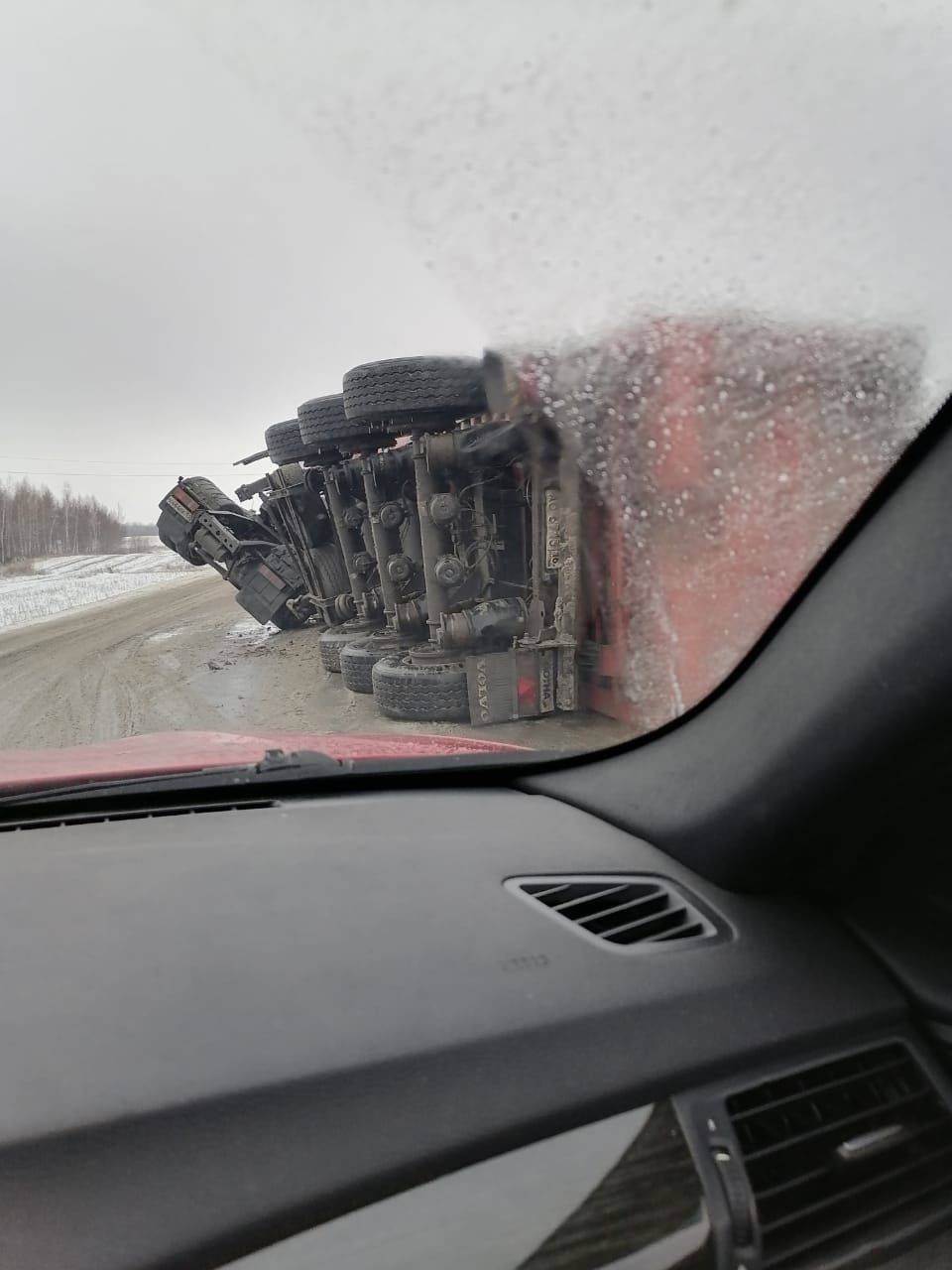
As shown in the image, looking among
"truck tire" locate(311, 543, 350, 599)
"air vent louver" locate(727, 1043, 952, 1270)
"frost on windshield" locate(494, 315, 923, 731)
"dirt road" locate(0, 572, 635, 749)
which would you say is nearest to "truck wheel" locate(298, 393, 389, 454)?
"dirt road" locate(0, 572, 635, 749)

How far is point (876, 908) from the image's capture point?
6.85 feet

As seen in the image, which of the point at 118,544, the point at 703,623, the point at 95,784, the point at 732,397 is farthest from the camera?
the point at 118,544

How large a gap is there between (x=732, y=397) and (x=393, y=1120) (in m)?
2.23

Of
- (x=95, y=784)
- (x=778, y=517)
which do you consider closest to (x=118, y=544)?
(x=95, y=784)

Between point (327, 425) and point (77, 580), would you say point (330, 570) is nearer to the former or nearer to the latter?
point (77, 580)

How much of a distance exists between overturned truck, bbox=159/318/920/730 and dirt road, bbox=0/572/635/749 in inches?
9.8

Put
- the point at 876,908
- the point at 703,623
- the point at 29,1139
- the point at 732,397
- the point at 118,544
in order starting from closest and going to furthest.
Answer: the point at 29,1139
the point at 876,908
the point at 732,397
the point at 703,623
the point at 118,544

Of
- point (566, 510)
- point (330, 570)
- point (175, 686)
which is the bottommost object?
point (175, 686)

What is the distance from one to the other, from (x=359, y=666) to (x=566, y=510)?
2.21m

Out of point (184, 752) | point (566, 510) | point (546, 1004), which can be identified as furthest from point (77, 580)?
point (546, 1004)

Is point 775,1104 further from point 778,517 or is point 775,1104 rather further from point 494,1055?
point 778,517

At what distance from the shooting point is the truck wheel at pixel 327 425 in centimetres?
720

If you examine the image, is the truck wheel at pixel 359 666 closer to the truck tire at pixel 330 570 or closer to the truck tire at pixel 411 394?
the truck tire at pixel 411 394

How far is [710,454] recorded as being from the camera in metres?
3.19
